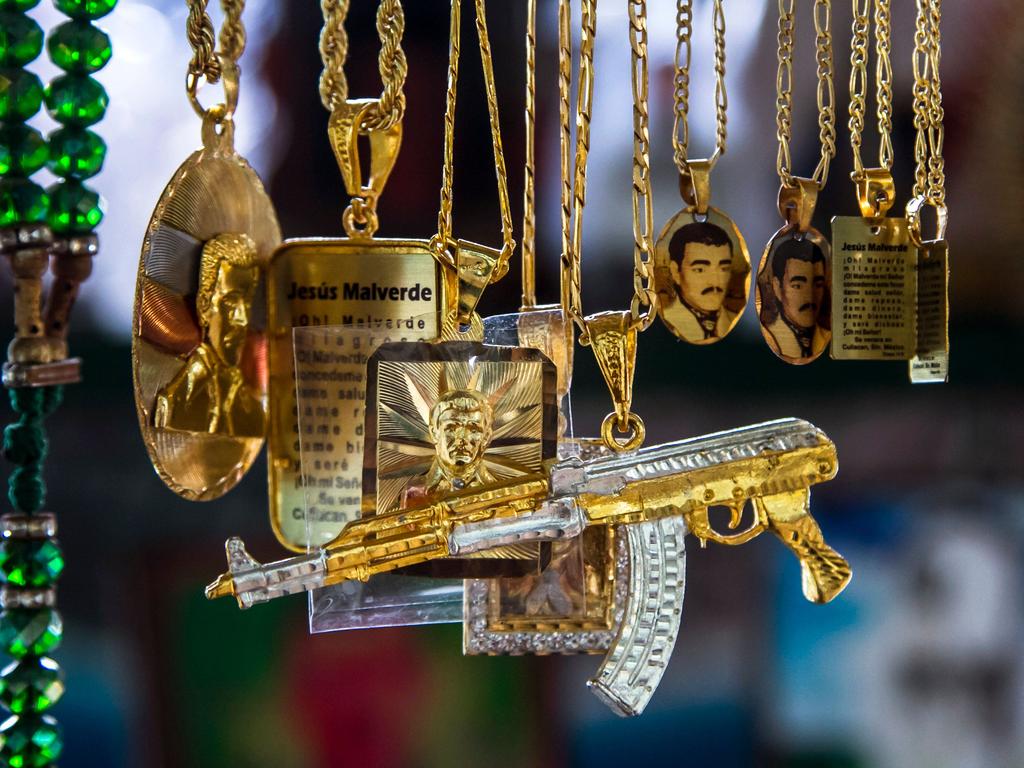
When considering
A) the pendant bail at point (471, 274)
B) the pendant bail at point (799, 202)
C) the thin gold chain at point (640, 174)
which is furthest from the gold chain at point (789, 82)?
the pendant bail at point (471, 274)

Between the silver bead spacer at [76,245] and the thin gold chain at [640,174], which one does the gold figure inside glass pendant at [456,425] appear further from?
the silver bead spacer at [76,245]

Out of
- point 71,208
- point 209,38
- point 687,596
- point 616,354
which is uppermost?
point 209,38

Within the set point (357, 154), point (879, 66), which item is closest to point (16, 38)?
point (357, 154)

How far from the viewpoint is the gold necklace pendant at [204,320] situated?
0.75 meters

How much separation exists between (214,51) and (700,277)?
35cm

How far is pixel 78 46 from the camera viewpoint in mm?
803

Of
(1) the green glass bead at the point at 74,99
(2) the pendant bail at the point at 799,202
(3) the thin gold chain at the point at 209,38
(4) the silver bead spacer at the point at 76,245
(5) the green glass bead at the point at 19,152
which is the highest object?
(3) the thin gold chain at the point at 209,38

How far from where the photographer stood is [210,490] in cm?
82

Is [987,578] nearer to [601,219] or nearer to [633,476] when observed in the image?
[601,219]

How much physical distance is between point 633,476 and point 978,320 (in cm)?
71

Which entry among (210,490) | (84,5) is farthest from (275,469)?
(84,5)

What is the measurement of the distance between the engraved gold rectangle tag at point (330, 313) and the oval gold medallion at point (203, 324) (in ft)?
0.09

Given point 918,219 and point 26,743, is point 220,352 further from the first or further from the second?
point 918,219

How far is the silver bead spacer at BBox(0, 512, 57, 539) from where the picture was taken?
83 cm
